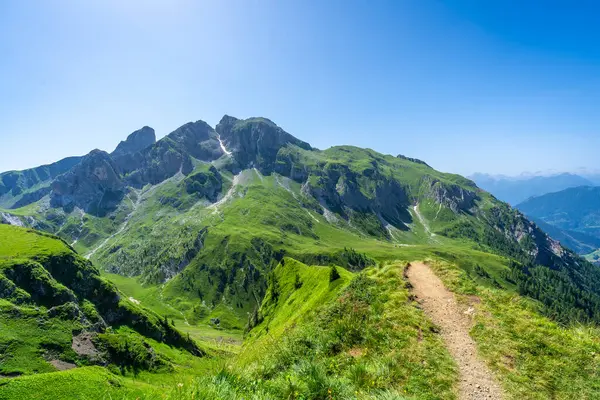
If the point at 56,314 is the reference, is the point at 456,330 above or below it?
above

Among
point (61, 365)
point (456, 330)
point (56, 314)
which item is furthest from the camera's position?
point (56, 314)

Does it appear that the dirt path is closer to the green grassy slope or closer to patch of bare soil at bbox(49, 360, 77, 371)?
the green grassy slope

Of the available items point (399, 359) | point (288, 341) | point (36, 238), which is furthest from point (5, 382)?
point (36, 238)

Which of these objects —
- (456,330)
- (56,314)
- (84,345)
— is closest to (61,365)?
(84,345)

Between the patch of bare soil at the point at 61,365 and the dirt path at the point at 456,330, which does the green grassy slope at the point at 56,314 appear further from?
the dirt path at the point at 456,330

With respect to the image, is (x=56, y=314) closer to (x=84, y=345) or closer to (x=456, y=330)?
(x=84, y=345)

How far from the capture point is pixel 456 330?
1800cm

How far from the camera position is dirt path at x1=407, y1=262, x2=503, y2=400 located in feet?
43.5

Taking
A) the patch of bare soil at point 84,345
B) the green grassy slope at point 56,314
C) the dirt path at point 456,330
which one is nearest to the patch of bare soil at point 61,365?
the green grassy slope at point 56,314

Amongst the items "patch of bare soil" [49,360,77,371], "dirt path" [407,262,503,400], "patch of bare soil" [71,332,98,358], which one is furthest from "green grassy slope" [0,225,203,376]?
"dirt path" [407,262,503,400]

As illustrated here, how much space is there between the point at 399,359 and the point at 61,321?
86.6 meters

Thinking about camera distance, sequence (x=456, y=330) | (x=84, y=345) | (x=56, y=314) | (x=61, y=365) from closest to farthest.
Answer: (x=456, y=330) → (x=61, y=365) → (x=84, y=345) → (x=56, y=314)

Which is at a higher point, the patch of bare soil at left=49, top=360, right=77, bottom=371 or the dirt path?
the dirt path

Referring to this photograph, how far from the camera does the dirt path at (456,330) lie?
13.2 meters
